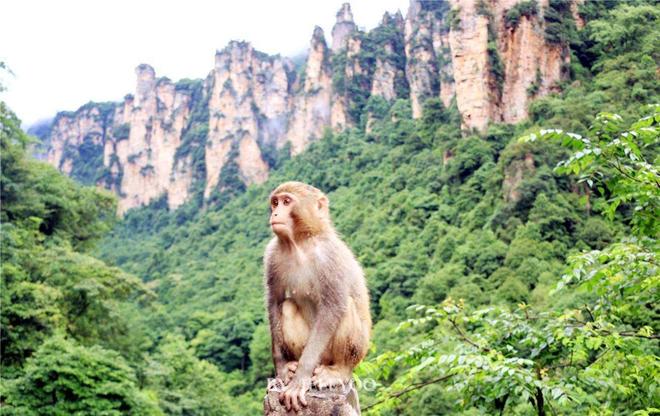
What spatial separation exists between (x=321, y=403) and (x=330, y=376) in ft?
0.67

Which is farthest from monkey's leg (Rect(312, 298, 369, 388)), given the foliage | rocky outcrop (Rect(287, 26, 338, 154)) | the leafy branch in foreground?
rocky outcrop (Rect(287, 26, 338, 154))

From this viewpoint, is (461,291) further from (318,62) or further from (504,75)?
(318,62)

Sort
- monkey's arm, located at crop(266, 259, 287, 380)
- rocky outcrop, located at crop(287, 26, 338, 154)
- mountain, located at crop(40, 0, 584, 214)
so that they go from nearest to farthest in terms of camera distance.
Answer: monkey's arm, located at crop(266, 259, 287, 380) → mountain, located at crop(40, 0, 584, 214) → rocky outcrop, located at crop(287, 26, 338, 154)

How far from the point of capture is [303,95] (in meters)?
82.8

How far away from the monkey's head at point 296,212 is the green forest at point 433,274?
4.35ft

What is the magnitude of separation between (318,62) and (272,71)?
12.0 metres

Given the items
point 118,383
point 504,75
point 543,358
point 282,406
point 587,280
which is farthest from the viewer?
point 504,75

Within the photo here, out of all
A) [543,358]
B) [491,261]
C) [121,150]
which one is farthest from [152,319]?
[121,150]

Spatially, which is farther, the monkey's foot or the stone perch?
the monkey's foot

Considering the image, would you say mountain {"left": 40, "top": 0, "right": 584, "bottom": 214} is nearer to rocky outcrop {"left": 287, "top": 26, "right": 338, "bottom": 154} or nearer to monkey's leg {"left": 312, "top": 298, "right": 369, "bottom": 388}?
rocky outcrop {"left": 287, "top": 26, "right": 338, "bottom": 154}

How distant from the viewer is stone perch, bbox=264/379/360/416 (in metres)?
3.07

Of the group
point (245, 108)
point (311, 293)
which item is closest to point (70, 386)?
point (311, 293)

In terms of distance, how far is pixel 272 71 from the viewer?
91.5 meters

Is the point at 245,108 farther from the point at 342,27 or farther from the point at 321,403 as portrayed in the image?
the point at 321,403
